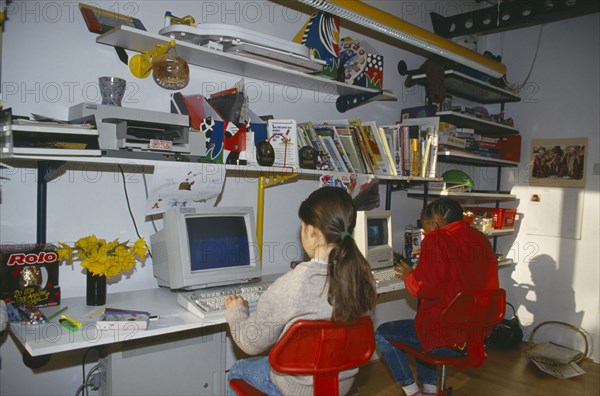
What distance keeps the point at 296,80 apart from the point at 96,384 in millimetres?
1801

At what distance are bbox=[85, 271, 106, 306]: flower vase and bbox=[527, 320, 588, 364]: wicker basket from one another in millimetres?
3159

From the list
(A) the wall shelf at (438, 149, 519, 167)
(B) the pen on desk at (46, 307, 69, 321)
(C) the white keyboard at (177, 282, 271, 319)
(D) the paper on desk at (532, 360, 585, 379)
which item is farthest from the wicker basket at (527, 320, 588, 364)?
(B) the pen on desk at (46, 307, 69, 321)

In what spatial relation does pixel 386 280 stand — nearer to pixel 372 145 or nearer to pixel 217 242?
pixel 372 145

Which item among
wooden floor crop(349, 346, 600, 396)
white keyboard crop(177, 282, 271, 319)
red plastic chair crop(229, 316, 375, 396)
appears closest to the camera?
→ red plastic chair crop(229, 316, 375, 396)

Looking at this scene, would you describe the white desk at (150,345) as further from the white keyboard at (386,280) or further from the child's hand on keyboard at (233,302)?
the white keyboard at (386,280)

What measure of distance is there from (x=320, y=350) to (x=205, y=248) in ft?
2.67

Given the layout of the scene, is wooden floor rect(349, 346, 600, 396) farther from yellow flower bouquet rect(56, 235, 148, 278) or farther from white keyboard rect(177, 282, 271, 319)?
yellow flower bouquet rect(56, 235, 148, 278)

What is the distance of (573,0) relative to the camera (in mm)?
3078

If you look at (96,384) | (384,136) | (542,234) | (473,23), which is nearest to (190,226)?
(96,384)

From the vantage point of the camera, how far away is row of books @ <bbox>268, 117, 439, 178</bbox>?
2.51 meters

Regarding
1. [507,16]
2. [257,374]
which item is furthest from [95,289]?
[507,16]

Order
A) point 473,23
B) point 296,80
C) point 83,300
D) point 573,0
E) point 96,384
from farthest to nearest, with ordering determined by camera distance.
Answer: point 473,23 < point 573,0 < point 296,80 < point 96,384 < point 83,300

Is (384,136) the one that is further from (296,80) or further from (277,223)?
(277,223)

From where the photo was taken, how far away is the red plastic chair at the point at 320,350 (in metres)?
1.39
